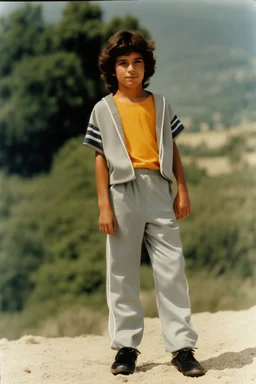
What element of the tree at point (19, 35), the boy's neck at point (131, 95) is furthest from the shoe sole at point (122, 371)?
A: the tree at point (19, 35)

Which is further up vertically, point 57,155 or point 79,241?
point 57,155

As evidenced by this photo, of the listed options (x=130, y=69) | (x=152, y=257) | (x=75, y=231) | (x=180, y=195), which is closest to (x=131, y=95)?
(x=130, y=69)

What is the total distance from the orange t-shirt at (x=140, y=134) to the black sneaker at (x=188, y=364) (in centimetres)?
77

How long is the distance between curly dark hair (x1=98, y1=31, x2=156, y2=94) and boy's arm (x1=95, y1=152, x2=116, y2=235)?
14.4 inches

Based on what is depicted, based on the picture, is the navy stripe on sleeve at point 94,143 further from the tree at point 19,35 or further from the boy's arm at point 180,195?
the tree at point 19,35

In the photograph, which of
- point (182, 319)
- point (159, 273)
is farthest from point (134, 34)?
point (182, 319)

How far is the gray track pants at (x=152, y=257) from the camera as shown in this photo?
274 centimetres

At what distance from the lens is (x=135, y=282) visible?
2812 millimetres

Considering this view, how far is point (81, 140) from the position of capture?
796 centimetres

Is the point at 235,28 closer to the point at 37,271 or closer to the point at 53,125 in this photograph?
the point at 53,125

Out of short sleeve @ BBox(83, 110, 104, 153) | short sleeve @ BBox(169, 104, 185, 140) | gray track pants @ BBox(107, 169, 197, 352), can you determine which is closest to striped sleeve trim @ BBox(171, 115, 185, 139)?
short sleeve @ BBox(169, 104, 185, 140)

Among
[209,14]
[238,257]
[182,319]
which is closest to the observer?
[182,319]

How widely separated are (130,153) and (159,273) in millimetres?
508

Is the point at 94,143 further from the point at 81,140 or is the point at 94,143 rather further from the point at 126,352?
the point at 81,140
